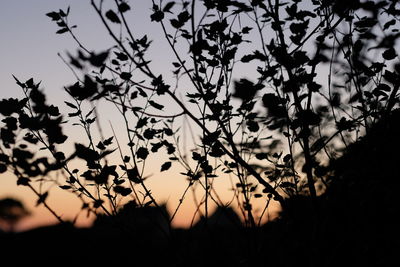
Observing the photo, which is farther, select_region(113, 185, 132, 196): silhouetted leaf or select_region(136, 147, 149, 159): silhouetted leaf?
select_region(136, 147, 149, 159): silhouetted leaf

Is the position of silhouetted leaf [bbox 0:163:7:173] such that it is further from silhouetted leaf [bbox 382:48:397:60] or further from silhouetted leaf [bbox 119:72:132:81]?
silhouetted leaf [bbox 382:48:397:60]

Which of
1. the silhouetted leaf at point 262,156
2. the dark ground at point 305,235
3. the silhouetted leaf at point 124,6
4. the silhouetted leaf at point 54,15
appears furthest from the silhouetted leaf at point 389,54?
the silhouetted leaf at point 54,15

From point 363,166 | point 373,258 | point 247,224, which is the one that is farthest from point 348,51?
point 373,258

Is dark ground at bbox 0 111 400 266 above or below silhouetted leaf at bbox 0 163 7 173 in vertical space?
below

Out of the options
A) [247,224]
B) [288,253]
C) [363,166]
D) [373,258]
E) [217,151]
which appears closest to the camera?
[363,166]

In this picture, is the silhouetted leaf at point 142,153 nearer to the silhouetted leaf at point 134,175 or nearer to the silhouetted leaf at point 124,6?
the silhouetted leaf at point 134,175

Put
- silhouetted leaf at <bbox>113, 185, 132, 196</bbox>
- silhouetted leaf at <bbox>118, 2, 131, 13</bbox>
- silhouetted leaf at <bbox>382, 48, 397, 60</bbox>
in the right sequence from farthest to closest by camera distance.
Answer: silhouetted leaf at <bbox>113, 185, 132, 196</bbox> < silhouetted leaf at <bbox>382, 48, 397, 60</bbox> < silhouetted leaf at <bbox>118, 2, 131, 13</bbox>

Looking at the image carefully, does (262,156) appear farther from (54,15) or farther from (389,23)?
(54,15)

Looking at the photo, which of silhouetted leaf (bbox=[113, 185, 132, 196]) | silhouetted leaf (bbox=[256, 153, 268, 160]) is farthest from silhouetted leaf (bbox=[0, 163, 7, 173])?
silhouetted leaf (bbox=[256, 153, 268, 160])

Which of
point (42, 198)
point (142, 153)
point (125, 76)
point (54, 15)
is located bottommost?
point (42, 198)

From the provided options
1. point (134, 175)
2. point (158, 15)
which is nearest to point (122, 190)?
point (134, 175)

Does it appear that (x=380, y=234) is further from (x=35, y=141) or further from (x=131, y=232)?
(x=35, y=141)

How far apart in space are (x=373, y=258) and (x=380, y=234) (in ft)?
1.28

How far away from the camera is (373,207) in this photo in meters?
3.69
